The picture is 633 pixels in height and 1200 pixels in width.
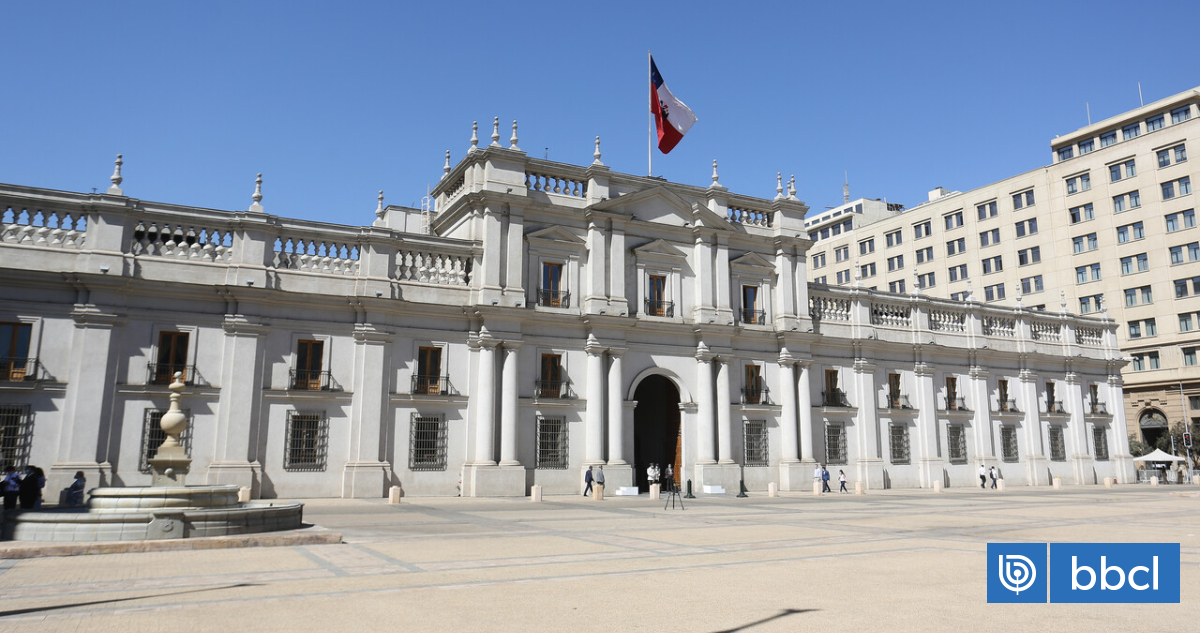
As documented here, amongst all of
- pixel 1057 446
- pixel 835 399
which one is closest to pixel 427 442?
pixel 835 399

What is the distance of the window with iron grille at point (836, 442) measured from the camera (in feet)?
146

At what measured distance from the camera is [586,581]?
12344 millimetres

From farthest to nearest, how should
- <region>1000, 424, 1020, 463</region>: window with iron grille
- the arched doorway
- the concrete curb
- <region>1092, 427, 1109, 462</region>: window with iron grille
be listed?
<region>1092, 427, 1109, 462</region>: window with iron grille
<region>1000, 424, 1020, 463</region>: window with iron grille
the arched doorway
the concrete curb

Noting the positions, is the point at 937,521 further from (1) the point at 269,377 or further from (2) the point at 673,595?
(1) the point at 269,377

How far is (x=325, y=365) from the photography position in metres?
33.2

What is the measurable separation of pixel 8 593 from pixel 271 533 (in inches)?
279

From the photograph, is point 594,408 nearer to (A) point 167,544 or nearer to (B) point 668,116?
(B) point 668,116

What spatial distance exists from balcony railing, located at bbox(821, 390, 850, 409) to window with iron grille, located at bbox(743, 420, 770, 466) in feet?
15.5

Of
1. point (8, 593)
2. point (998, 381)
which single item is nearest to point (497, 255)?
point (8, 593)

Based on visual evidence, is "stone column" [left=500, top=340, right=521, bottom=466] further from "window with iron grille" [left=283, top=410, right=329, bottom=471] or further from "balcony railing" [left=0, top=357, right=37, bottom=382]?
"balcony railing" [left=0, top=357, right=37, bottom=382]

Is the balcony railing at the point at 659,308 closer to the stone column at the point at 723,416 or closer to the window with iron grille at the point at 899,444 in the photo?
the stone column at the point at 723,416

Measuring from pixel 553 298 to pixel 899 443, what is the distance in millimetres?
23001

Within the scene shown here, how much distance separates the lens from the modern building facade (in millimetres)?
64875

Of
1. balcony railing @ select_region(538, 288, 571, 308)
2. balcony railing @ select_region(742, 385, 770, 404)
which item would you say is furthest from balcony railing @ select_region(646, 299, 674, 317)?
balcony railing @ select_region(742, 385, 770, 404)
